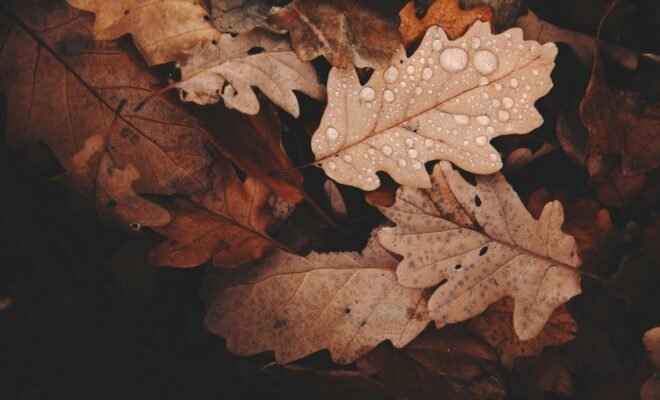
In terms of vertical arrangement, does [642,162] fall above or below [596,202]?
above

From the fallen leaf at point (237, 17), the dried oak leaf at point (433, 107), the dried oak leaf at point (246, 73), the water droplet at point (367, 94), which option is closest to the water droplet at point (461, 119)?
the dried oak leaf at point (433, 107)

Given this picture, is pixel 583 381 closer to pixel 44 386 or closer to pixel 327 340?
pixel 327 340

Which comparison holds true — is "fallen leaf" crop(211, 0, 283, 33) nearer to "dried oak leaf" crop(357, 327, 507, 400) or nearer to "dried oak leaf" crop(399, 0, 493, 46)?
"dried oak leaf" crop(399, 0, 493, 46)

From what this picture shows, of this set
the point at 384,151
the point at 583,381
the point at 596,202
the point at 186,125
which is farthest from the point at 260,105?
the point at 583,381

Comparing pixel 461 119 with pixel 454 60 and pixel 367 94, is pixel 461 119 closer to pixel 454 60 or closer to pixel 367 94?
pixel 454 60

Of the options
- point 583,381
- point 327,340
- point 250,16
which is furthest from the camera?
point 583,381

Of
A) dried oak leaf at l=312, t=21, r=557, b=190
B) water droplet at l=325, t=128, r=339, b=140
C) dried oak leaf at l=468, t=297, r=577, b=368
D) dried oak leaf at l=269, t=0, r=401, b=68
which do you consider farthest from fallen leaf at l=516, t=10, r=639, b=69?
dried oak leaf at l=468, t=297, r=577, b=368

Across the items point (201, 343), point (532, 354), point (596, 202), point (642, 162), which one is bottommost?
point (201, 343)
